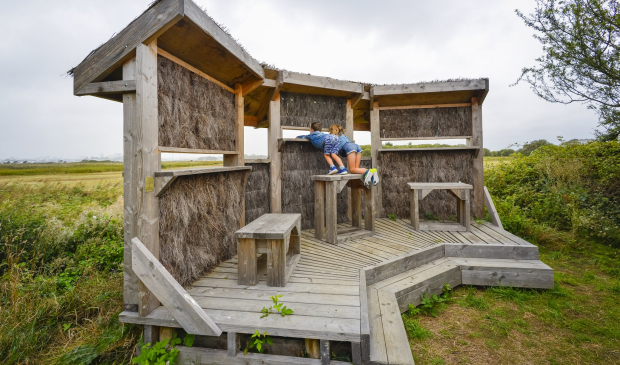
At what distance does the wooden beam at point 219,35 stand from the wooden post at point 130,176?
648mm

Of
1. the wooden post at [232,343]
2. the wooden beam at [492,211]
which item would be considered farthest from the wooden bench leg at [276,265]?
the wooden beam at [492,211]

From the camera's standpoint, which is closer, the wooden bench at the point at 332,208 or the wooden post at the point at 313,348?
the wooden post at the point at 313,348

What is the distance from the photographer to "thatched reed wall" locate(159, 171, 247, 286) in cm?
261

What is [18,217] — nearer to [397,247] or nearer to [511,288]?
[397,247]

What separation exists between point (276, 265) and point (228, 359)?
0.90 m

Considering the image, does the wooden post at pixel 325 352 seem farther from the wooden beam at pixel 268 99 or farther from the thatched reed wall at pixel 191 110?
the wooden beam at pixel 268 99

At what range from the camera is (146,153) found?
7.55ft

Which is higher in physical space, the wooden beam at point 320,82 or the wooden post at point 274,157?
the wooden beam at point 320,82

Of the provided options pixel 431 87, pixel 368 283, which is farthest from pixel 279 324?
pixel 431 87

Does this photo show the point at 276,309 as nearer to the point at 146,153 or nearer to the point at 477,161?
the point at 146,153

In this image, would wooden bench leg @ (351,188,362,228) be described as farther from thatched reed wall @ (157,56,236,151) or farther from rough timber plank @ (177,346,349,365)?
rough timber plank @ (177,346,349,365)

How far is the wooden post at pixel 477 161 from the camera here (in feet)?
18.7

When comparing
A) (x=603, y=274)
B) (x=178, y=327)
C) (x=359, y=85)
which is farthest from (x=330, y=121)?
(x=603, y=274)

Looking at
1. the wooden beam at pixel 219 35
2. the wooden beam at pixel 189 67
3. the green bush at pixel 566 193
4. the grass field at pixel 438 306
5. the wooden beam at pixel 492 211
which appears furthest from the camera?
the green bush at pixel 566 193
